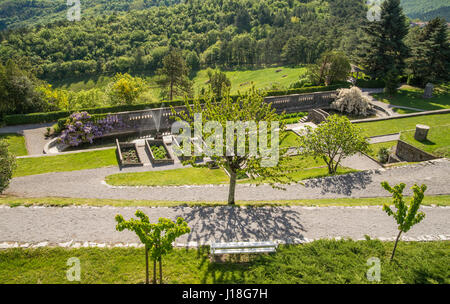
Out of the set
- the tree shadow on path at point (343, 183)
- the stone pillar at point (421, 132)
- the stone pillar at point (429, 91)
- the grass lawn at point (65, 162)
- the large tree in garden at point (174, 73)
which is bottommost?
the grass lawn at point (65, 162)

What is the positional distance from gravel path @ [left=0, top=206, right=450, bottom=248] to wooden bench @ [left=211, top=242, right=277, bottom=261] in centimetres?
107

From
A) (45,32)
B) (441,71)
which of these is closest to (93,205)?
(441,71)

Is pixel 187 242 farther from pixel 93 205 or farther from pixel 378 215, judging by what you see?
pixel 378 215

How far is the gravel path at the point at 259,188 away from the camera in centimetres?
1856

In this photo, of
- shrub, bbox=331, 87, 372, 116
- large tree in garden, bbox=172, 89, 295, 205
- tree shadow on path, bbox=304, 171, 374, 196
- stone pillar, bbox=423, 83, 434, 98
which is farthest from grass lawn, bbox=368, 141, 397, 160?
stone pillar, bbox=423, 83, 434, 98

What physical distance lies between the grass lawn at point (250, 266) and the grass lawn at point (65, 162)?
43.9 feet

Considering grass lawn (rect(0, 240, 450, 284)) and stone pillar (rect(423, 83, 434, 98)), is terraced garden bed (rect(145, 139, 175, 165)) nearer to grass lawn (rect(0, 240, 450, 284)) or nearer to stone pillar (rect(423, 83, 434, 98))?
grass lawn (rect(0, 240, 450, 284))

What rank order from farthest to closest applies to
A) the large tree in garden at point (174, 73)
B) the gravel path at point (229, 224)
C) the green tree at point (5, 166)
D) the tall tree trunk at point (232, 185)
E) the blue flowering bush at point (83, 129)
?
the large tree in garden at point (174, 73) < the blue flowering bush at point (83, 129) < the green tree at point (5, 166) < the tall tree trunk at point (232, 185) < the gravel path at point (229, 224)

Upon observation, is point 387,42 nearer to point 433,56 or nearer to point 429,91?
point 433,56

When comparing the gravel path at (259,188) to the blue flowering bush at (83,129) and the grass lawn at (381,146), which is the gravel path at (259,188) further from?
the blue flowering bush at (83,129)

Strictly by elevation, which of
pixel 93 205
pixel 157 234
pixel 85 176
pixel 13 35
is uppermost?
pixel 13 35

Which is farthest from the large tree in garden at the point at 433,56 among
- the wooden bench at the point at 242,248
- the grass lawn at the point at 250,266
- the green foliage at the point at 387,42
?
the wooden bench at the point at 242,248

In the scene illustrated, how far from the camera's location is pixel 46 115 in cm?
3428

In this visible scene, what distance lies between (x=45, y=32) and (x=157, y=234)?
143410 millimetres
